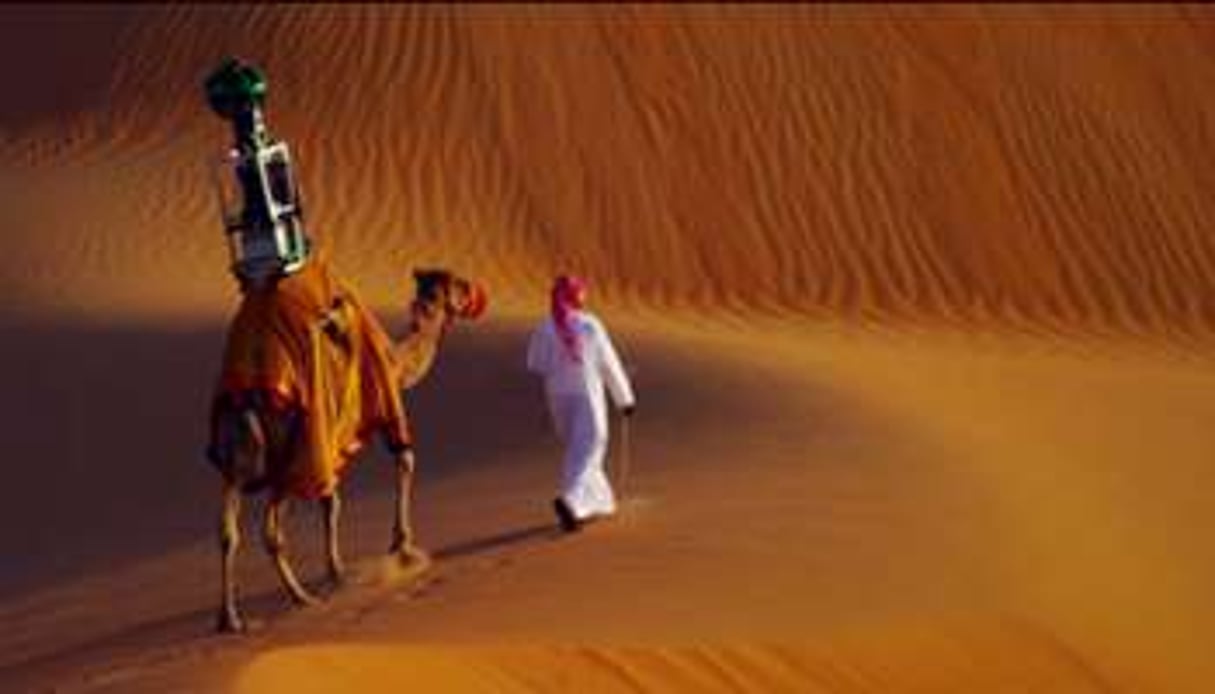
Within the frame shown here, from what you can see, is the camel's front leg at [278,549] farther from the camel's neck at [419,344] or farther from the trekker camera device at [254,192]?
the camel's neck at [419,344]

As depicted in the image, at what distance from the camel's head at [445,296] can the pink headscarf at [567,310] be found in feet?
1.34

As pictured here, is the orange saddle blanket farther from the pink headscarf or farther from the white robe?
the white robe

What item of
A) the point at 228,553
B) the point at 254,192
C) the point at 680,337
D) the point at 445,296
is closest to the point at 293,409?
the point at 228,553

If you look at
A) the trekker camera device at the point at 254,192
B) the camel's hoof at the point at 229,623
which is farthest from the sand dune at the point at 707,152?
the camel's hoof at the point at 229,623

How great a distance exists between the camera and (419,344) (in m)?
13.7

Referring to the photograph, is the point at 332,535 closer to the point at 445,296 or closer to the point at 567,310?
the point at 445,296

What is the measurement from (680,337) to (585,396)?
6.00 meters

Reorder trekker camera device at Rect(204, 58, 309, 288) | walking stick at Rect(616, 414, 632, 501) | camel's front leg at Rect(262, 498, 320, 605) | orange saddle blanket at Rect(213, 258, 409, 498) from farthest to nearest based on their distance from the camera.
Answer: walking stick at Rect(616, 414, 632, 501) → camel's front leg at Rect(262, 498, 320, 605) → trekker camera device at Rect(204, 58, 309, 288) → orange saddle blanket at Rect(213, 258, 409, 498)

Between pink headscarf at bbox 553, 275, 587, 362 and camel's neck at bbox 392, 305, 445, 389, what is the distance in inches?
23.3

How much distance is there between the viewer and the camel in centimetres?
1204

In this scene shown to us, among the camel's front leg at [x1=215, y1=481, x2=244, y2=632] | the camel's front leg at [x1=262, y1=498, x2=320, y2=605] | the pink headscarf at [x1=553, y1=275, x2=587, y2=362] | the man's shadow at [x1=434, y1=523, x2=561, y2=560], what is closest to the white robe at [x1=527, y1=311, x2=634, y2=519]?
the pink headscarf at [x1=553, y1=275, x2=587, y2=362]

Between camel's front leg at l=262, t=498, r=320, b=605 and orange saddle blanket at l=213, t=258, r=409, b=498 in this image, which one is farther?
camel's front leg at l=262, t=498, r=320, b=605

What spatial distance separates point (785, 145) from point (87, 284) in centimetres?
713

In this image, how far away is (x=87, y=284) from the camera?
22.5 meters
